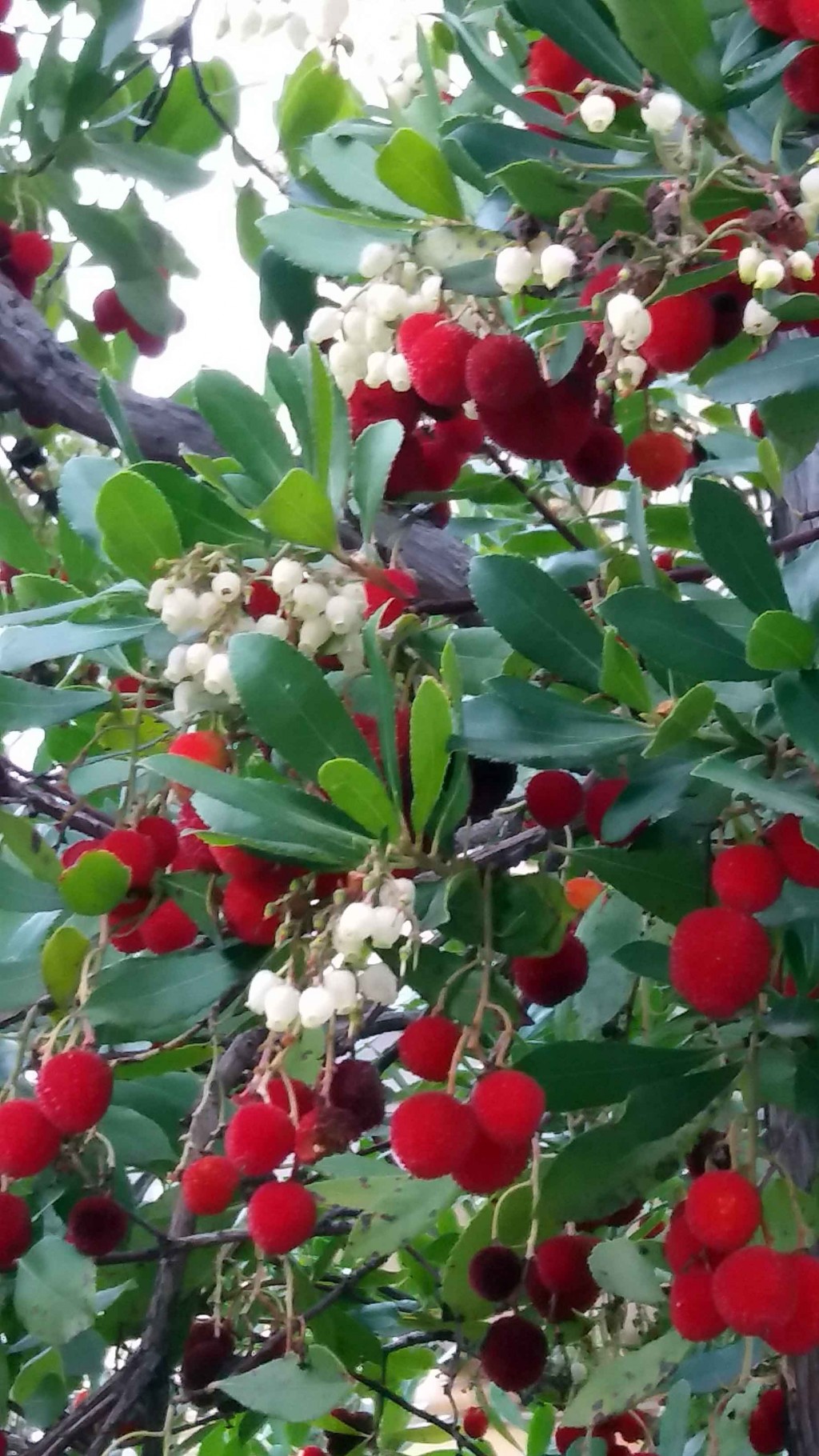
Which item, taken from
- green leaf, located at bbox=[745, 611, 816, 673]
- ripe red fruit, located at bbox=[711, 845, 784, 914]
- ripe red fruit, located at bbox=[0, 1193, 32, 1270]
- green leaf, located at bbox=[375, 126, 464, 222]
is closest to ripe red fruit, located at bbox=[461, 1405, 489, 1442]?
ripe red fruit, located at bbox=[0, 1193, 32, 1270]

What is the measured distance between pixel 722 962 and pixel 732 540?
194mm

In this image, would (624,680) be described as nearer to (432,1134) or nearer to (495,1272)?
(432,1134)

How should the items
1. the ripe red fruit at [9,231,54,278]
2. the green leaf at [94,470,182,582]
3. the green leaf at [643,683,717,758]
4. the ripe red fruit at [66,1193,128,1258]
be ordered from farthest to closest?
the ripe red fruit at [9,231,54,278] < the ripe red fruit at [66,1193,128,1258] < the green leaf at [94,470,182,582] < the green leaf at [643,683,717,758]

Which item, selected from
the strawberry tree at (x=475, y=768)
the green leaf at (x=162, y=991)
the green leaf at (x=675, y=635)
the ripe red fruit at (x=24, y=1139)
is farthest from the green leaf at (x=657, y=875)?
the ripe red fruit at (x=24, y=1139)

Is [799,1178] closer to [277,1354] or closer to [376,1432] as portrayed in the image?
[277,1354]

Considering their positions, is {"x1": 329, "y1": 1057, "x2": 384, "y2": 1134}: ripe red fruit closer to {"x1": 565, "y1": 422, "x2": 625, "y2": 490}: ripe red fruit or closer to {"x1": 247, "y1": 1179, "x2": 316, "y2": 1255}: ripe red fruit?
{"x1": 247, "y1": 1179, "x2": 316, "y2": 1255}: ripe red fruit

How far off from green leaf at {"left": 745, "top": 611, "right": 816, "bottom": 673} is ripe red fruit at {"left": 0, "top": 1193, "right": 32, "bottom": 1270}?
527 millimetres

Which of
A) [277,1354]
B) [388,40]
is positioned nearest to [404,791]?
[277,1354]

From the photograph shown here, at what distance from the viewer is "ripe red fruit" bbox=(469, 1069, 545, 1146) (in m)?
0.54

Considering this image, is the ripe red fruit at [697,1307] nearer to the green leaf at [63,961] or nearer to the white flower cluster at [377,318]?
the green leaf at [63,961]

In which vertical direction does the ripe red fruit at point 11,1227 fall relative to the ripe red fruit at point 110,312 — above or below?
below

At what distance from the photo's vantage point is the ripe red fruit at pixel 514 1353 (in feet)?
2.61

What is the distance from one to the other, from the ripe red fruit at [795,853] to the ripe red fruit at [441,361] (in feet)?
0.88

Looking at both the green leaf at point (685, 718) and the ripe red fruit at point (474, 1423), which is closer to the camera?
the green leaf at point (685, 718)
